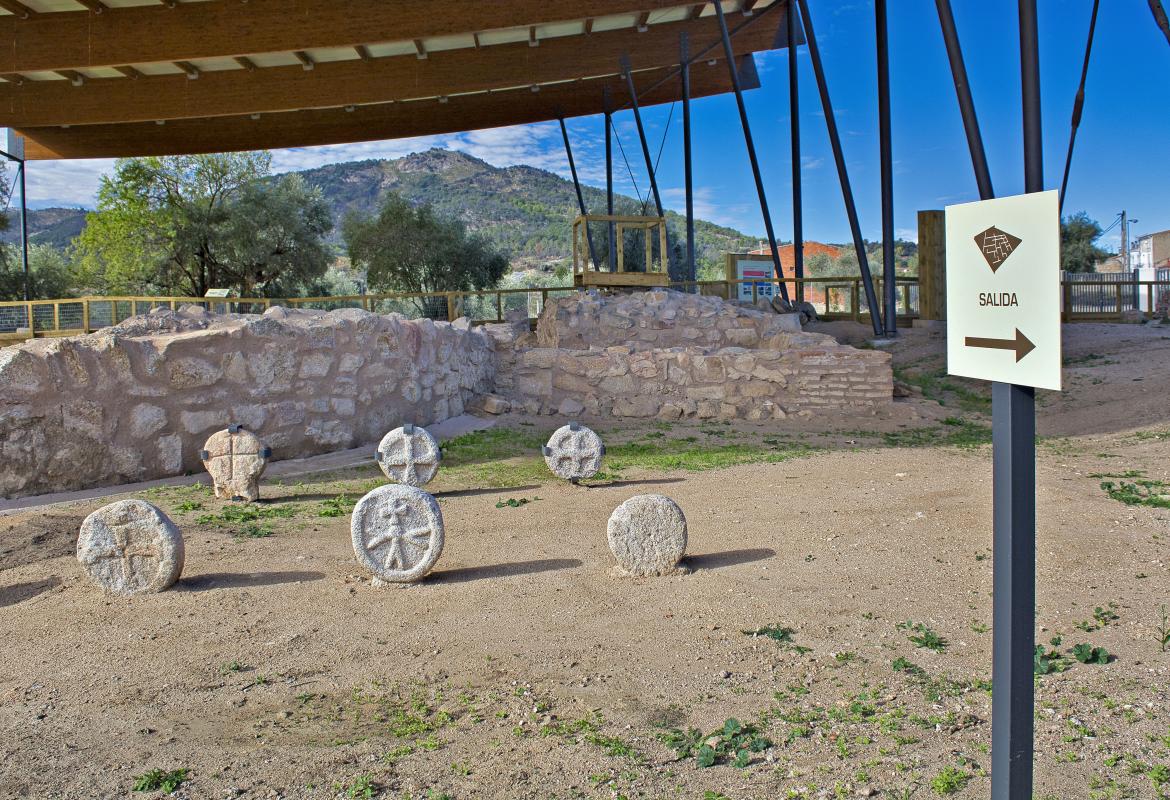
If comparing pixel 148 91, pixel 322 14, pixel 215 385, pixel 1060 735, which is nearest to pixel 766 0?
pixel 322 14

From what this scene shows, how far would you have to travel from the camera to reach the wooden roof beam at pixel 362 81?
2088cm

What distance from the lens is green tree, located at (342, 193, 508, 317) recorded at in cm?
2928

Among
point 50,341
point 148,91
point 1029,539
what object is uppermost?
point 148,91

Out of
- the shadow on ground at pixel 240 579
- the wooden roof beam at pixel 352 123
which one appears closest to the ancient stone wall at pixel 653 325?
the shadow on ground at pixel 240 579

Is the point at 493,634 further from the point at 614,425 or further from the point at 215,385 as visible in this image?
the point at 614,425

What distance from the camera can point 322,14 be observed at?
17359mm

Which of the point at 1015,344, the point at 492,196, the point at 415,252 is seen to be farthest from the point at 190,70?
the point at 492,196

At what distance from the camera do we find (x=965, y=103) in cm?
377

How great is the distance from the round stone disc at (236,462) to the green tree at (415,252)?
901 inches

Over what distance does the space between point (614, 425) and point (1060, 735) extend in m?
9.15

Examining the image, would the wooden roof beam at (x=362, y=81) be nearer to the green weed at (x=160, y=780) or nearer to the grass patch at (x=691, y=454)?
the grass patch at (x=691, y=454)

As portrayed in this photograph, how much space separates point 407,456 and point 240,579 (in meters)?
2.42

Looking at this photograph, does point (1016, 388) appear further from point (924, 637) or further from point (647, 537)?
point (647, 537)

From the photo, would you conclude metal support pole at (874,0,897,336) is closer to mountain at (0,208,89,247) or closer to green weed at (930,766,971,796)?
green weed at (930,766,971,796)
